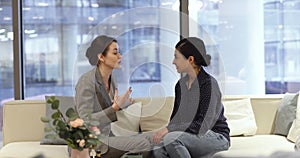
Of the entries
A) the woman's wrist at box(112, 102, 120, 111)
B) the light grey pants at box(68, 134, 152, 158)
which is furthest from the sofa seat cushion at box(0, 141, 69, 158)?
the woman's wrist at box(112, 102, 120, 111)

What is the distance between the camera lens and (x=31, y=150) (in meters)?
2.81

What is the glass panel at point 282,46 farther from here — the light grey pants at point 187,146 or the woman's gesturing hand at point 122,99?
the woman's gesturing hand at point 122,99

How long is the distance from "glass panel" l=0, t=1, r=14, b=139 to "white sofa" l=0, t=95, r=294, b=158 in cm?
70

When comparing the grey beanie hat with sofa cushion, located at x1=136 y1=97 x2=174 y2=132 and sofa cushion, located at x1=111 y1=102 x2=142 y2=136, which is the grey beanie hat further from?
sofa cushion, located at x1=136 y1=97 x2=174 y2=132

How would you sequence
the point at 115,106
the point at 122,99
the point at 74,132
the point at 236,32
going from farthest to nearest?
the point at 236,32 < the point at 122,99 < the point at 115,106 < the point at 74,132

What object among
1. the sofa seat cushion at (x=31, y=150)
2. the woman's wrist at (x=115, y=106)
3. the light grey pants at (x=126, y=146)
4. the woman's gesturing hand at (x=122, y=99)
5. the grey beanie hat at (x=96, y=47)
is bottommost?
the sofa seat cushion at (x=31, y=150)

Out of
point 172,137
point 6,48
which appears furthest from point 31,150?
point 6,48

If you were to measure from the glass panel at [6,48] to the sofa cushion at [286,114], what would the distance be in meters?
2.38

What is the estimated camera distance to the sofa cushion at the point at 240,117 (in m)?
3.25

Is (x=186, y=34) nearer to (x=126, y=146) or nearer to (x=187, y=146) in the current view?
(x=187, y=146)

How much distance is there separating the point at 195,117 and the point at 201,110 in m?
0.06

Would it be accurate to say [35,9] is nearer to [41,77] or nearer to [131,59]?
[41,77]

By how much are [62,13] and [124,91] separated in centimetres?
157

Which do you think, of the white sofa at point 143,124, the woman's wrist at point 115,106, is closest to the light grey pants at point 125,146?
the woman's wrist at point 115,106
